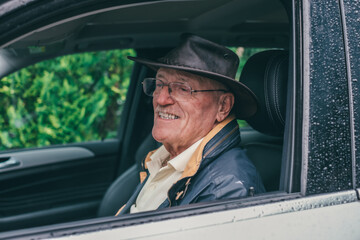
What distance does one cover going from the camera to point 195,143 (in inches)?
85.7

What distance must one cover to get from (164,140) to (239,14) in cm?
Result: 85

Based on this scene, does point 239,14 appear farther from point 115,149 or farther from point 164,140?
point 115,149

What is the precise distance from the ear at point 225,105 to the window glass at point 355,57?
775mm

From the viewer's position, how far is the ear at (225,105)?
2188 millimetres

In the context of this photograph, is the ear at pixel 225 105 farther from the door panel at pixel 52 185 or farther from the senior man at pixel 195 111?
the door panel at pixel 52 185

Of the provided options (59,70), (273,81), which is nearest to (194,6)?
(273,81)

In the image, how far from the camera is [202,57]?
2131 mm

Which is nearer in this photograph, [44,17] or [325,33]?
[44,17]

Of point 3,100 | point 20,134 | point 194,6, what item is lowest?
point 20,134

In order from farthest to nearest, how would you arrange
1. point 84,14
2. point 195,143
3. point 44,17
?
point 195,143
point 84,14
point 44,17

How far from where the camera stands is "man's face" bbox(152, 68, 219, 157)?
2.15m

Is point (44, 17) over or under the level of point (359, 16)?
over

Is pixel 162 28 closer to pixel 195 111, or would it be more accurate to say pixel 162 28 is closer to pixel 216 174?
pixel 195 111

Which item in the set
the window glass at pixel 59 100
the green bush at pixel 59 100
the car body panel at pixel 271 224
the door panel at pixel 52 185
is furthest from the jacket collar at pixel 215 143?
the window glass at pixel 59 100
